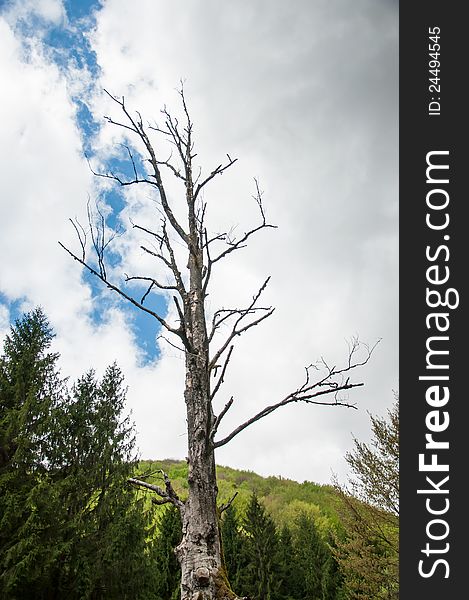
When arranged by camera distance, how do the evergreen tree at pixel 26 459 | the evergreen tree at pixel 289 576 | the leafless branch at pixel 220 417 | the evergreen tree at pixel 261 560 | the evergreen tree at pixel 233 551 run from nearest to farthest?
the leafless branch at pixel 220 417
the evergreen tree at pixel 26 459
the evergreen tree at pixel 261 560
the evergreen tree at pixel 233 551
the evergreen tree at pixel 289 576

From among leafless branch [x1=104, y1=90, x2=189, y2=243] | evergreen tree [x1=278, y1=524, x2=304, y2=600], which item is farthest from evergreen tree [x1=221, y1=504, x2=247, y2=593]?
leafless branch [x1=104, y1=90, x2=189, y2=243]

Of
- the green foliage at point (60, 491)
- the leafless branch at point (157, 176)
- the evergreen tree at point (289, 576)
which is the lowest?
the evergreen tree at point (289, 576)

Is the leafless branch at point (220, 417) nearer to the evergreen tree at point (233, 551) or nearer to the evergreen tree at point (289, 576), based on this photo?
the evergreen tree at point (233, 551)

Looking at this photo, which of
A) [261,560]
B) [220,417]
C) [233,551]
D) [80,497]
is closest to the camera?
[220,417]

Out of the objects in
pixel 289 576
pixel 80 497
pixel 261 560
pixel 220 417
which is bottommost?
pixel 289 576

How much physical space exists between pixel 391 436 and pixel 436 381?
33.1 ft

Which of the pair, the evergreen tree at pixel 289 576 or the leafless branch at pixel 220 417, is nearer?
the leafless branch at pixel 220 417

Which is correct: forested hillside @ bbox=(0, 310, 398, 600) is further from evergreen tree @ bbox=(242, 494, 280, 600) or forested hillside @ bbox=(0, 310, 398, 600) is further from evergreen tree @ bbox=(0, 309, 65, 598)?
evergreen tree @ bbox=(242, 494, 280, 600)

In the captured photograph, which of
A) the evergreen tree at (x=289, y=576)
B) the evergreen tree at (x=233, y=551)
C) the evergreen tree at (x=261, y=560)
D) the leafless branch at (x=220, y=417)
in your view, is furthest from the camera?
the evergreen tree at (x=289, y=576)

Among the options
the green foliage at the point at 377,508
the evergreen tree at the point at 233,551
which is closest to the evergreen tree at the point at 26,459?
the green foliage at the point at 377,508

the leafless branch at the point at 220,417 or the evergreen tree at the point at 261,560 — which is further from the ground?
the leafless branch at the point at 220,417

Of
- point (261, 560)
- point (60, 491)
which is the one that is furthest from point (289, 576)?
point (60, 491)

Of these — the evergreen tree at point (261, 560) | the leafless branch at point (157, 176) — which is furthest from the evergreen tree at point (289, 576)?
the leafless branch at point (157, 176)

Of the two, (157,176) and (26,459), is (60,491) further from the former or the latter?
(157,176)
